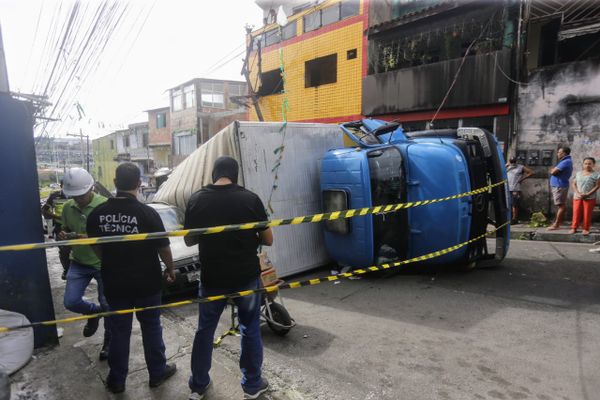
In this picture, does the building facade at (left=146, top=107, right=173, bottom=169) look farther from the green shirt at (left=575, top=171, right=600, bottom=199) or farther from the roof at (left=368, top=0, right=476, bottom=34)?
the green shirt at (left=575, top=171, right=600, bottom=199)

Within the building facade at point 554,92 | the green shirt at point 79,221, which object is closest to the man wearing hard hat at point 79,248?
the green shirt at point 79,221

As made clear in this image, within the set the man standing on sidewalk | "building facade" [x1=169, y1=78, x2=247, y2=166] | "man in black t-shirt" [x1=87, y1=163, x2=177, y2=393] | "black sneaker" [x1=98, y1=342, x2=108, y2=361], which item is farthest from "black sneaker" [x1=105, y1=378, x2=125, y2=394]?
"building facade" [x1=169, y1=78, x2=247, y2=166]

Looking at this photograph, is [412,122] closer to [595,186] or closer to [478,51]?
[478,51]

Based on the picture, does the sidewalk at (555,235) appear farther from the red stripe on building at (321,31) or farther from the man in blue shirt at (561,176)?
the red stripe on building at (321,31)

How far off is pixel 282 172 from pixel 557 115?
752cm

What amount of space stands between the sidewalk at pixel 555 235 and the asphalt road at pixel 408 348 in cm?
240

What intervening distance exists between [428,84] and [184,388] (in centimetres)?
1123

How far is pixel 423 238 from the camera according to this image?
5.29 m

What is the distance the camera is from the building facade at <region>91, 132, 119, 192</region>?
40.4 m

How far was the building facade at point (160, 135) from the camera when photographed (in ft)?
102

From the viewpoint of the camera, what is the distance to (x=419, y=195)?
5242 mm

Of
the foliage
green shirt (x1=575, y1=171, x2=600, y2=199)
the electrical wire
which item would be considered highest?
the electrical wire

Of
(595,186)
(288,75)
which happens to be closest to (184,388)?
(595,186)

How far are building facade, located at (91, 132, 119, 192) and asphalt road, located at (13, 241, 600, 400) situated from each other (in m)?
39.5
